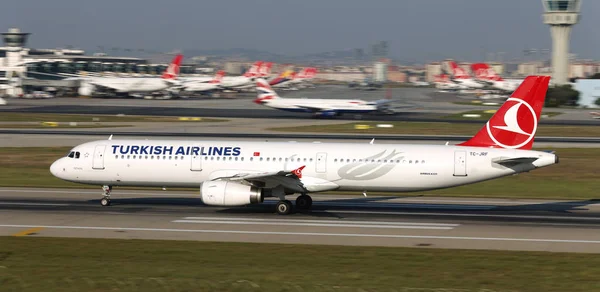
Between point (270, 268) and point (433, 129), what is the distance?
6861 cm

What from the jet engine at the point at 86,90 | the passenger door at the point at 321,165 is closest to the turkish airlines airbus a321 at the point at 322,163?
the passenger door at the point at 321,165

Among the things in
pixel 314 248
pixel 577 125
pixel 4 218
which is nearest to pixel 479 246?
pixel 314 248

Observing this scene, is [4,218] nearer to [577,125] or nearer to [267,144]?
[267,144]

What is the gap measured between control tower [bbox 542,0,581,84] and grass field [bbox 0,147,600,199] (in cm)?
12922

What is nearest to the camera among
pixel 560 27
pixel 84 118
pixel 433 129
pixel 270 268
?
pixel 270 268

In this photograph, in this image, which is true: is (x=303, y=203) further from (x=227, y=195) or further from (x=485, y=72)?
(x=485, y=72)

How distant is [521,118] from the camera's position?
35375 mm

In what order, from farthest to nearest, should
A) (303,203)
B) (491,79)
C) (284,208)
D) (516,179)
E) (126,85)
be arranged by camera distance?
(491,79)
(126,85)
(516,179)
(303,203)
(284,208)

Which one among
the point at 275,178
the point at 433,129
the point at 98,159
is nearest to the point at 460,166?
the point at 275,178

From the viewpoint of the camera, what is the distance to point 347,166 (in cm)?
3569

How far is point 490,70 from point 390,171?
528 feet

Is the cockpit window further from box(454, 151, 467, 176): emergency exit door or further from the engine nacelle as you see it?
box(454, 151, 467, 176): emergency exit door

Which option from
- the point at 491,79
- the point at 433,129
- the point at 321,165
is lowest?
the point at 433,129

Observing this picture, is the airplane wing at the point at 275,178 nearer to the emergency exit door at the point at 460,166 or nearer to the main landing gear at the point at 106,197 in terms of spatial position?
the main landing gear at the point at 106,197
